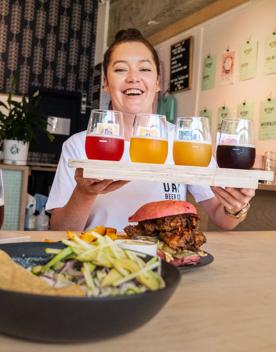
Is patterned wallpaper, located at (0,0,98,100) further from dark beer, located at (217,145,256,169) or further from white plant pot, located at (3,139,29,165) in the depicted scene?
dark beer, located at (217,145,256,169)

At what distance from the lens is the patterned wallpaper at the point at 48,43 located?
234 inches

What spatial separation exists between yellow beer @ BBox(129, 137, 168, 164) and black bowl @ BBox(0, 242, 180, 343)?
70 cm

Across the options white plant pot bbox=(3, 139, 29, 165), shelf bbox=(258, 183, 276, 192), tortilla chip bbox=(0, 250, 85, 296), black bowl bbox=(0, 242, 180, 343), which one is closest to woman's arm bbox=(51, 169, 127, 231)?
tortilla chip bbox=(0, 250, 85, 296)

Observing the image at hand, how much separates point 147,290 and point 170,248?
0.47 metres

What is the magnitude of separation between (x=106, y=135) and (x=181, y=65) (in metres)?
3.55

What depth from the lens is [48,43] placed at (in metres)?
6.20

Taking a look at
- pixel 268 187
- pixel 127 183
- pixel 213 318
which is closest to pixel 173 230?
pixel 213 318

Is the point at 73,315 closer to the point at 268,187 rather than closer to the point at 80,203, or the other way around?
the point at 80,203

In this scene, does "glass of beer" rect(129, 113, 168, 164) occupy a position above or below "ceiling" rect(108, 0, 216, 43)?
below

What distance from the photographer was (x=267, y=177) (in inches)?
49.0

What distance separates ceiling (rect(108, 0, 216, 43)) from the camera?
4404mm

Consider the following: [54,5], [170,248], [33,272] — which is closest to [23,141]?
[54,5]

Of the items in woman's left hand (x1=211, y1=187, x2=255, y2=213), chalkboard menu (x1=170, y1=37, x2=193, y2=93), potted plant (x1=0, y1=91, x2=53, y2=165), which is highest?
chalkboard menu (x1=170, y1=37, x2=193, y2=93)

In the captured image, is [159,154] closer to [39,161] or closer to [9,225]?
[9,225]
